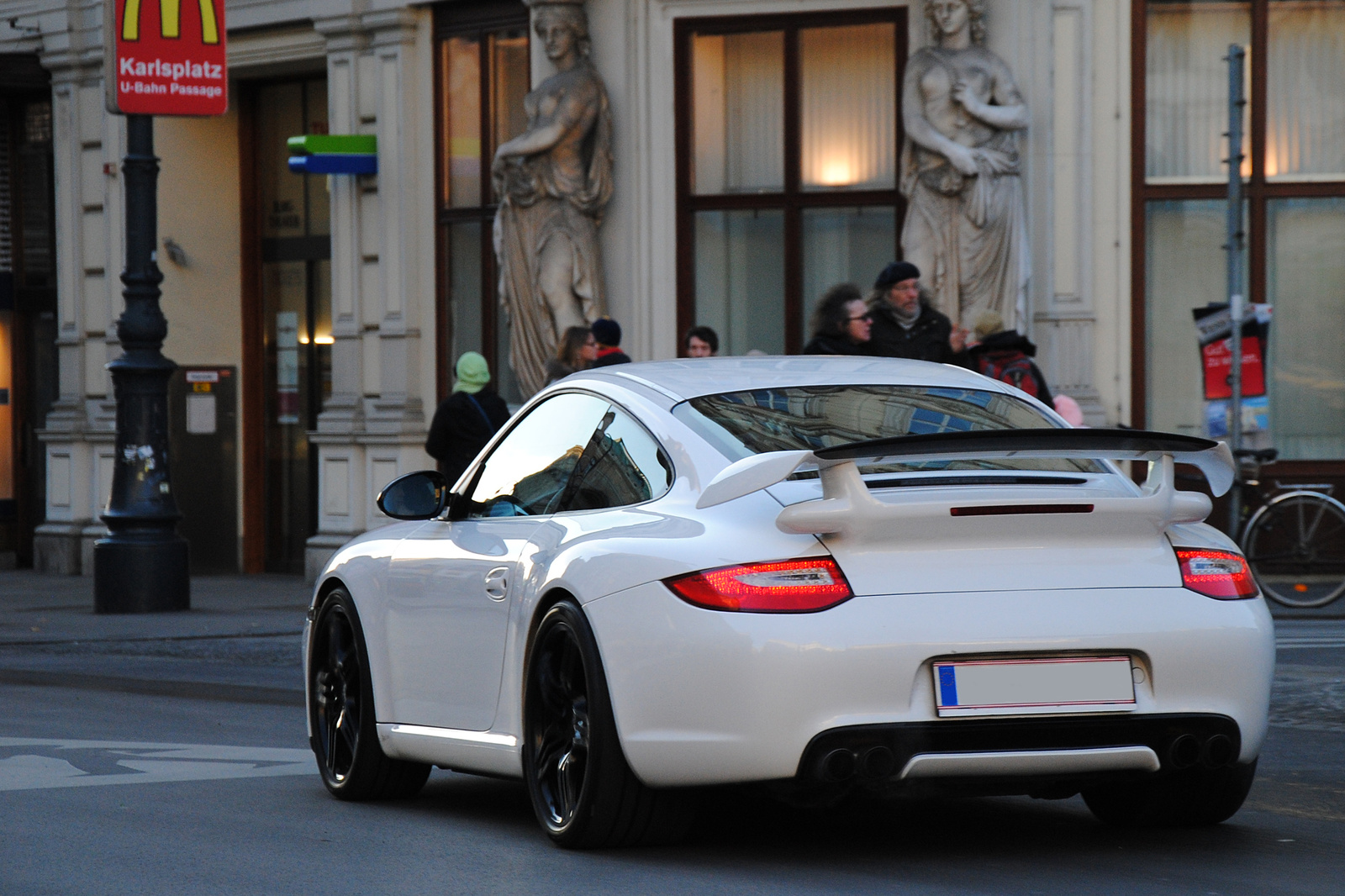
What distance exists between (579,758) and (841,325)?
5762 millimetres

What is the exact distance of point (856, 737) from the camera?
5.27 m

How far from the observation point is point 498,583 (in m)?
6.34

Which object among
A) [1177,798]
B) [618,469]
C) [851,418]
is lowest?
[1177,798]

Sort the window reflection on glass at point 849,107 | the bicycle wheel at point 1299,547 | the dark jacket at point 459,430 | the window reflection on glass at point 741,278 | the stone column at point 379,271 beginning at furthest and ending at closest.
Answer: the stone column at point 379,271 < the window reflection on glass at point 741,278 < the window reflection on glass at point 849,107 < the dark jacket at point 459,430 < the bicycle wheel at point 1299,547

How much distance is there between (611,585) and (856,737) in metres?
0.77

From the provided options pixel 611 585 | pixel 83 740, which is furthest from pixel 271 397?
pixel 611 585

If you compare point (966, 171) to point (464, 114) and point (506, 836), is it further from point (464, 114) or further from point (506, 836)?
point (506, 836)

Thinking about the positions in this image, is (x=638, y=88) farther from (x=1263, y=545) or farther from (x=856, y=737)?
(x=856, y=737)

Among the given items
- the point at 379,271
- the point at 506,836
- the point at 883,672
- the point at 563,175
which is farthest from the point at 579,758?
the point at 379,271

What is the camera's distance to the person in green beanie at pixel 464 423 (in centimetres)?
1420

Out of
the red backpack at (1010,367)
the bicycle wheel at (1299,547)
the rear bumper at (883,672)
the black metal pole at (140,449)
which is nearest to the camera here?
the rear bumper at (883,672)

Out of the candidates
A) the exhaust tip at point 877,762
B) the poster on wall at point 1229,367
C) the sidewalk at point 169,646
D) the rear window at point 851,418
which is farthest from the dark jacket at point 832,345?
the exhaust tip at point 877,762

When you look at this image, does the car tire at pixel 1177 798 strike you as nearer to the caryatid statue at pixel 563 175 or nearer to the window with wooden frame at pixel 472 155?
the caryatid statue at pixel 563 175

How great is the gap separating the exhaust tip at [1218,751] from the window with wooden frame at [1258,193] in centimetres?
1105
